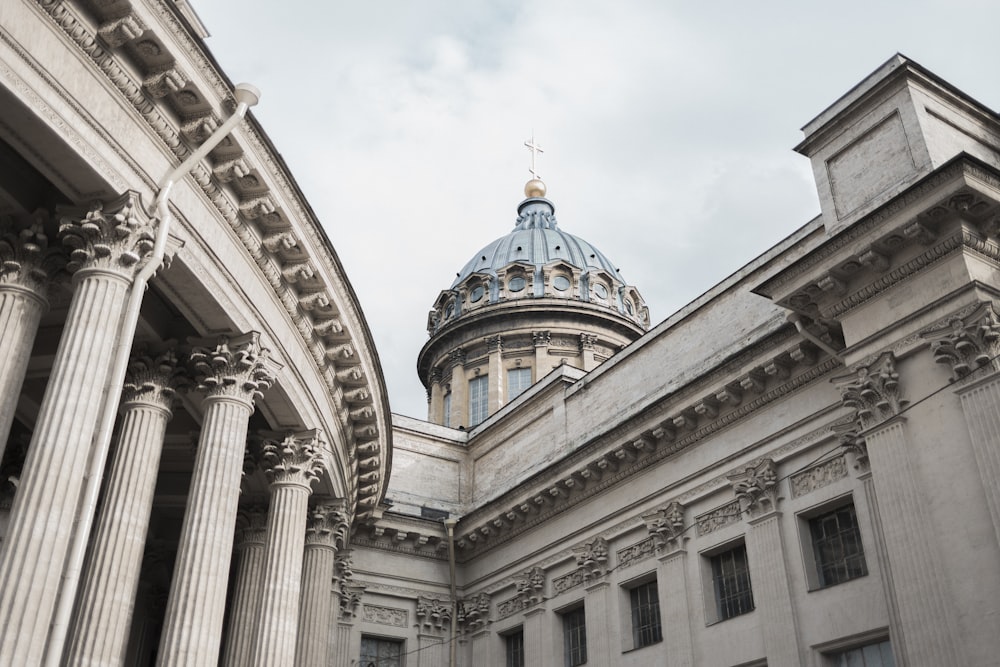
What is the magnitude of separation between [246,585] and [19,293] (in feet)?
28.5

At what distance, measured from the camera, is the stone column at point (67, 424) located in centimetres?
969

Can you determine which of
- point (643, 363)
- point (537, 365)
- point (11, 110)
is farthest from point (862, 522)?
point (537, 365)

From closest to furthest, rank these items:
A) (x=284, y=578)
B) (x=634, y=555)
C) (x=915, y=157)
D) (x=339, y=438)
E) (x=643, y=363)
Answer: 1. (x=284, y=578)
2. (x=915, y=157)
3. (x=339, y=438)
4. (x=634, y=555)
5. (x=643, y=363)

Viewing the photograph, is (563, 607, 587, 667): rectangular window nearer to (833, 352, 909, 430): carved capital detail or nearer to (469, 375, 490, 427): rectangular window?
(833, 352, 909, 430): carved capital detail

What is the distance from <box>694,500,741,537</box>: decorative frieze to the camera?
20.7m

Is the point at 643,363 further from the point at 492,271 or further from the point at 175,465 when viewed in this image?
the point at 492,271

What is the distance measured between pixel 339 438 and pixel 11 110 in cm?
1037

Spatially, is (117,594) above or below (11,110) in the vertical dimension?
below

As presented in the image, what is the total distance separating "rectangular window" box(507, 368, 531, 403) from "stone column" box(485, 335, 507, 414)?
11.2 inches

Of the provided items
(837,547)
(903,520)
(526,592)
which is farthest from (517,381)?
(903,520)

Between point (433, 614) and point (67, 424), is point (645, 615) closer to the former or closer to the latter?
point (433, 614)

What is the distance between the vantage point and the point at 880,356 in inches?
656

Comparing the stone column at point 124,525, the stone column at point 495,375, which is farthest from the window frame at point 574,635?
the stone column at point 495,375

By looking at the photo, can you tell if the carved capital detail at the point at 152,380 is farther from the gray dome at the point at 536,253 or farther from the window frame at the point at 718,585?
the gray dome at the point at 536,253
